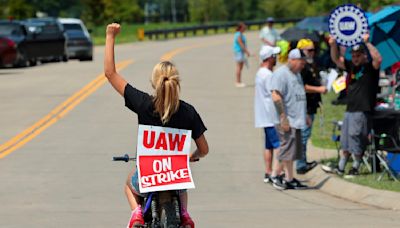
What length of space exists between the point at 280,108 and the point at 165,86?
18.3 feet

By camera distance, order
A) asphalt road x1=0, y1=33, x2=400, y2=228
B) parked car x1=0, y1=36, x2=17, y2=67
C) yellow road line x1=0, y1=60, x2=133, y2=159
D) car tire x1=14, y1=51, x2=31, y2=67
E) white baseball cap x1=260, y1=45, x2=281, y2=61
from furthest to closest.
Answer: car tire x1=14, y1=51, x2=31, y2=67
parked car x1=0, y1=36, x2=17, y2=67
yellow road line x1=0, y1=60, x2=133, y2=159
white baseball cap x1=260, y1=45, x2=281, y2=61
asphalt road x1=0, y1=33, x2=400, y2=228

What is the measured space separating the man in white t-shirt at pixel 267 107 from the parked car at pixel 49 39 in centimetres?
2450

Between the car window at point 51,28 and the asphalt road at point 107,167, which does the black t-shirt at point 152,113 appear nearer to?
the asphalt road at point 107,167

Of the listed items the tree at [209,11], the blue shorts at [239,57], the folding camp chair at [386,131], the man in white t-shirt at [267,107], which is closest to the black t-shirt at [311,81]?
the man in white t-shirt at [267,107]

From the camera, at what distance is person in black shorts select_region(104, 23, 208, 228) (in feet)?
23.7

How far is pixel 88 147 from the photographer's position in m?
16.5

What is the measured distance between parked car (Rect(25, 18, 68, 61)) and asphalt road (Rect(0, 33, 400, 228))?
31.1ft

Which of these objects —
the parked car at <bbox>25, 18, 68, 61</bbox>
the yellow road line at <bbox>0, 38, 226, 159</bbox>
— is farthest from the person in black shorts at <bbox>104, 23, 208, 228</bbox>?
the parked car at <bbox>25, 18, 68, 61</bbox>

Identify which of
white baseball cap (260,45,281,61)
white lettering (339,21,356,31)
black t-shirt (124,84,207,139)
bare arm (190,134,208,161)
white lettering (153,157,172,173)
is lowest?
white lettering (153,157,172,173)

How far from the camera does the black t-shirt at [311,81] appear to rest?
1448cm

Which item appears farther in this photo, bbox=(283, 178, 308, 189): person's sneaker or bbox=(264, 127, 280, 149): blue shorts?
bbox=(264, 127, 280, 149): blue shorts

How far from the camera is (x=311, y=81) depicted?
1449cm

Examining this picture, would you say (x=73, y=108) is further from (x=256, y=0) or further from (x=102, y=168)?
(x=256, y=0)

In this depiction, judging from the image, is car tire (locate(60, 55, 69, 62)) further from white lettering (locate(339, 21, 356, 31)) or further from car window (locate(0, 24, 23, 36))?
white lettering (locate(339, 21, 356, 31))
